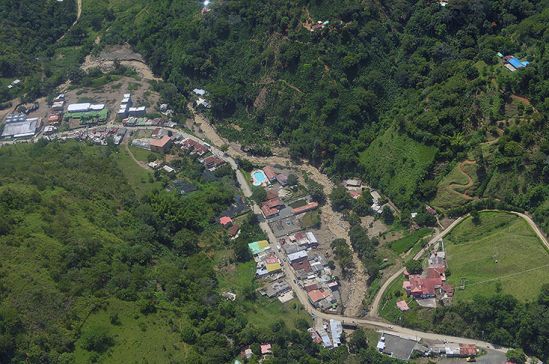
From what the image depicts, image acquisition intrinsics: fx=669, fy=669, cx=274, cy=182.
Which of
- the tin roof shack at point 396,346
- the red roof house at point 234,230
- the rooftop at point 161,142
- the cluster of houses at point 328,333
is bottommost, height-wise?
the cluster of houses at point 328,333

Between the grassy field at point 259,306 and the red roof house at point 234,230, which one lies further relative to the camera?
the red roof house at point 234,230

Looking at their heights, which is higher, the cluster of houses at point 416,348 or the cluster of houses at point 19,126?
the cluster of houses at point 19,126

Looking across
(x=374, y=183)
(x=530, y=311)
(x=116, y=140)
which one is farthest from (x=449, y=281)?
(x=116, y=140)

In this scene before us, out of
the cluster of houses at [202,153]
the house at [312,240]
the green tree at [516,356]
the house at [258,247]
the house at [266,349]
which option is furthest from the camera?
the cluster of houses at [202,153]

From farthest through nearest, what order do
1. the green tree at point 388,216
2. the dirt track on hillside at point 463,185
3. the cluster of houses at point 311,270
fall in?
the green tree at point 388,216, the dirt track on hillside at point 463,185, the cluster of houses at point 311,270

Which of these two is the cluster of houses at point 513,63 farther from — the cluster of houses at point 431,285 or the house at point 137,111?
→ the house at point 137,111

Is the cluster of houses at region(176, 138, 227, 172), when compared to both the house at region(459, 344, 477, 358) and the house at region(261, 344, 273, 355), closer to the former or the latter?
the house at region(261, 344, 273, 355)

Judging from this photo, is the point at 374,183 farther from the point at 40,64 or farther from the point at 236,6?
the point at 40,64

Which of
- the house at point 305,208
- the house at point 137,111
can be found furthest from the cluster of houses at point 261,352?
the house at point 137,111
